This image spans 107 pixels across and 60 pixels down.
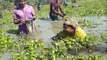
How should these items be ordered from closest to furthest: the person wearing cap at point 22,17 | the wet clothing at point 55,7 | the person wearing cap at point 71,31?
the person wearing cap at point 71,31, the person wearing cap at point 22,17, the wet clothing at point 55,7

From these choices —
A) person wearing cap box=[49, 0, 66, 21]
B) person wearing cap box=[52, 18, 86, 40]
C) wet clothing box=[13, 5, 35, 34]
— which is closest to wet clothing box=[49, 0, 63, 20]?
person wearing cap box=[49, 0, 66, 21]

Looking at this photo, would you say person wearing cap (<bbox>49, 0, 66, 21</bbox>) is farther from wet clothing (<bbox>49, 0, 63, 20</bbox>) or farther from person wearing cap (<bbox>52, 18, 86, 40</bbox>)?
person wearing cap (<bbox>52, 18, 86, 40</bbox>)

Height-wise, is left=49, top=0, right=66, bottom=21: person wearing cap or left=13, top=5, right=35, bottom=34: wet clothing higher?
left=13, top=5, right=35, bottom=34: wet clothing

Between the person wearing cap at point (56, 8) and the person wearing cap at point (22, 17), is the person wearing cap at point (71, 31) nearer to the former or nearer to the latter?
the person wearing cap at point (22, 17)

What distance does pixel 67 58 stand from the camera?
24.2 ft

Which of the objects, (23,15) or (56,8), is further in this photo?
(56,8)

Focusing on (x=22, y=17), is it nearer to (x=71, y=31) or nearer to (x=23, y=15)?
(x=23, y=15)

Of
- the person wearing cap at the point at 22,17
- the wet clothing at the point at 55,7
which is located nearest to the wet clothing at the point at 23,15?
the person wearing cap at the point at 22,17

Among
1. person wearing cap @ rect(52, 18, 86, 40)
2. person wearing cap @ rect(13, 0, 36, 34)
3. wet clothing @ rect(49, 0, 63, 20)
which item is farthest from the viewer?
wet clothing @ rect(49, 0, 63, 20)

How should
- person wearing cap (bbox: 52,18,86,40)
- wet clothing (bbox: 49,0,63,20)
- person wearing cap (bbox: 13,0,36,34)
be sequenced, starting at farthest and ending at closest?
wet clothing (bbox: 49,0,63,20) → person wearing cap (bbox: 13,0,36,34) → person wearing cap (bbox: 52,18,86,40)

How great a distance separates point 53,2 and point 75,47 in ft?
22.9

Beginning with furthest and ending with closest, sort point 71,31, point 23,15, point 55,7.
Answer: point 55,7 → point 23,15 → point 71,31

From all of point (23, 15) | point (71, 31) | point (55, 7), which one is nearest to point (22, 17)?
point (23, 15)

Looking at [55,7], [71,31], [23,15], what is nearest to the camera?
[71,31]
